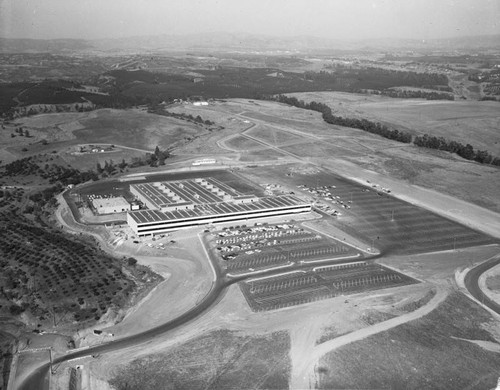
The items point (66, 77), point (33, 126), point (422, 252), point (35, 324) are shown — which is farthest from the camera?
point (66, 77)

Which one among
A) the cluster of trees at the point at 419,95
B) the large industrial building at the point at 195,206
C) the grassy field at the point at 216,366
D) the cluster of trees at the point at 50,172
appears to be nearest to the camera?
the grassy field at the point at 216,366

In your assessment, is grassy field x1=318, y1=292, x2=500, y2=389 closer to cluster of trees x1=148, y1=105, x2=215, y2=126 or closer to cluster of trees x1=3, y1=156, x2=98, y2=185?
cluster of trees x1=3, y1=156, x2=98, y2=185

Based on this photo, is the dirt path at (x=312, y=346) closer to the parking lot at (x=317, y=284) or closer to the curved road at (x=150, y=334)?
the parking lot at (x=317, y=284)

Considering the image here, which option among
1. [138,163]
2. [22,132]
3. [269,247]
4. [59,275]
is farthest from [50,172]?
[269,247]

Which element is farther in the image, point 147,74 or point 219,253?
point 147,74

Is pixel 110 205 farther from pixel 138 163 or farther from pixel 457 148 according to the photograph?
pixel 457 148

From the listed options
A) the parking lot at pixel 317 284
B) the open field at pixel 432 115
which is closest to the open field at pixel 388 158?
the open field at pixel 432 115

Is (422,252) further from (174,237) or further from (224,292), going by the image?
(174,237)

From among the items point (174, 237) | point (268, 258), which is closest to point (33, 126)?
point (174, 237)
